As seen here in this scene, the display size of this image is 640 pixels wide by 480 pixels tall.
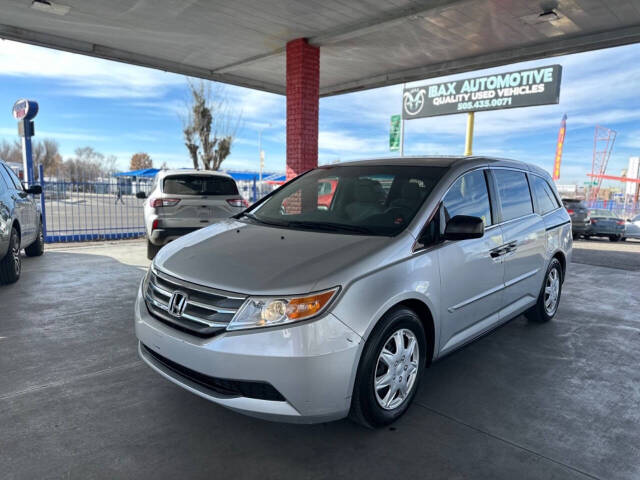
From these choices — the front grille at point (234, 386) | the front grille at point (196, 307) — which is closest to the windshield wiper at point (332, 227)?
the front grille at point (196, 307)

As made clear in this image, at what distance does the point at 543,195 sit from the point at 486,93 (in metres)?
14.9

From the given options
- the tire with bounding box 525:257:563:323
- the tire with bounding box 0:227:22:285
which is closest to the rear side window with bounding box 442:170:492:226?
the tire with bounding box 525:257:563:323

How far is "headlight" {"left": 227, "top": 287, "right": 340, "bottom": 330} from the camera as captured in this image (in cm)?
223

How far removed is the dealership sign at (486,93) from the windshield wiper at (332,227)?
15.7m

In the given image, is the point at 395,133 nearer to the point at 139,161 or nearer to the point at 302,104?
the point at 302,104

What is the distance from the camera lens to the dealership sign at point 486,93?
15742mm

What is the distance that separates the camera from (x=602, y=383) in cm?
340

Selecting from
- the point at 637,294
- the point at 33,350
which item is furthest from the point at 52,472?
the point at 637,294

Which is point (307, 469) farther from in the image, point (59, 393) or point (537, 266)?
point (537, 266)

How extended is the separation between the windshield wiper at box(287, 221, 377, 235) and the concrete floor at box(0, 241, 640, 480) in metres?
1.25

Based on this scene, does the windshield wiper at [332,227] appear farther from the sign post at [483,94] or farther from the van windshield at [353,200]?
the sign post at [483,94]

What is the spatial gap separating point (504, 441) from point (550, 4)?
7473mm

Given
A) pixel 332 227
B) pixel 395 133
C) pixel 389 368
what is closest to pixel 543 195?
pixel 332 227

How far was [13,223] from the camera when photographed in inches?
240
